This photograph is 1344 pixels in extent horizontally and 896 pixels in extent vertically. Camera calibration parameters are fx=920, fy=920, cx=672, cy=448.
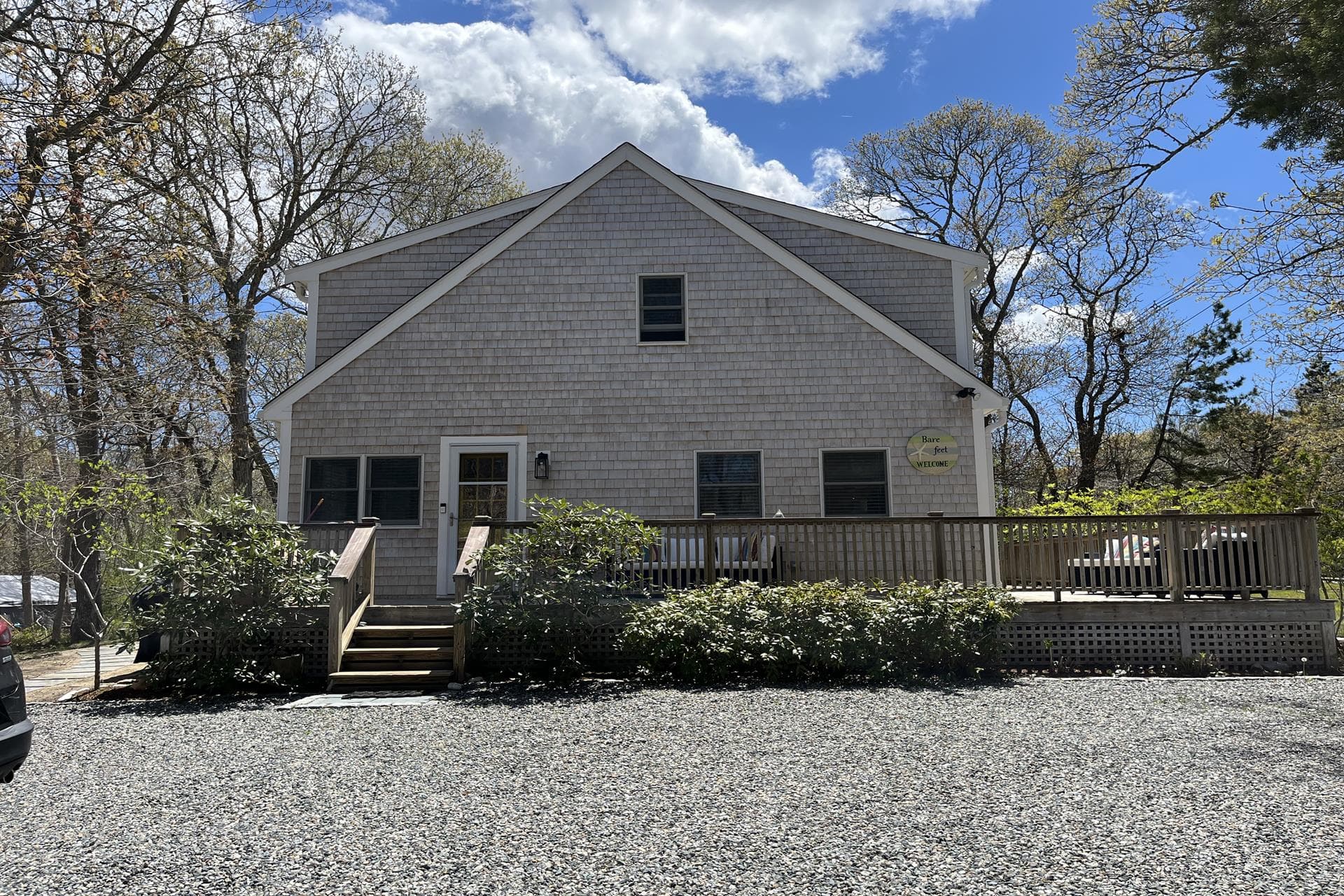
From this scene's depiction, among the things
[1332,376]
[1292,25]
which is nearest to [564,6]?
[1292,25]

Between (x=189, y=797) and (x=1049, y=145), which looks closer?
(x=189, y=797)

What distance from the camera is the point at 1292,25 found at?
8227 mm

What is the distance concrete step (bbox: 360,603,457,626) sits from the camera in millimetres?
9203

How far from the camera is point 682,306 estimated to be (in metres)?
12.1

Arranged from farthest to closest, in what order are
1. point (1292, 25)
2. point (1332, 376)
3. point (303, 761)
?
1. point (1332, 376)
2. point (1292, 25)
3. point (303, 761)

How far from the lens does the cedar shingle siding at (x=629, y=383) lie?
1146cm

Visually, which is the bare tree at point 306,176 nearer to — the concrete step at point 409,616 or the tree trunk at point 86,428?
the tree trunk at point 86,428

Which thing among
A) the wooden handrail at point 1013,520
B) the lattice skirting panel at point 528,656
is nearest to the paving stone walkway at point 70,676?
the lattice skirting panel at point 528,656

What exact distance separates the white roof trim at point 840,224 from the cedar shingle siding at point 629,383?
0.98 meters

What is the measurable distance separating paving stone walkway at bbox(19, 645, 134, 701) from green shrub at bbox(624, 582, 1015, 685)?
5022 millimetres

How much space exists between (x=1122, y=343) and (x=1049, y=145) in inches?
231

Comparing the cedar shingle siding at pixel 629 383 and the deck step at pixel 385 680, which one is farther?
the cedar shingle siding at pixel 629 383

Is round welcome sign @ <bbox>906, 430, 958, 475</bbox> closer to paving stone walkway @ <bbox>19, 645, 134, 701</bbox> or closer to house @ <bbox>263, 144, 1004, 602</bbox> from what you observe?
house @ <bbox>263, 144, 1004, 602</bbox>

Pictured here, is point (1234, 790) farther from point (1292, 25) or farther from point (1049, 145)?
point (1049, 145)
